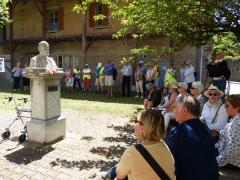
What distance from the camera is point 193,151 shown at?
2.79 m

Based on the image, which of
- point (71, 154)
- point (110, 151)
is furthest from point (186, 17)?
point (71, 154)

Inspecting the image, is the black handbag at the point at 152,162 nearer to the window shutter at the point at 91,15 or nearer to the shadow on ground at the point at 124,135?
the shadow on ground at the point at 124,135

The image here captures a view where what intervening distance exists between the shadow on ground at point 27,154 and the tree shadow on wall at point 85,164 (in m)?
0.47

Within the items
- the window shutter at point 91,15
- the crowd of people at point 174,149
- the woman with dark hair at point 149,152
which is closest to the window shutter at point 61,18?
the window shutter at point 91,15

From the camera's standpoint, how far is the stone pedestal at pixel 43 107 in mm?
6590

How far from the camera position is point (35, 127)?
6684mm

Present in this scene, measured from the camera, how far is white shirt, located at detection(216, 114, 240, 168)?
4.14 metres

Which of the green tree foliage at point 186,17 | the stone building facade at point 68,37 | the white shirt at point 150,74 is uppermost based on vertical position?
the stone building facade at point 68,37

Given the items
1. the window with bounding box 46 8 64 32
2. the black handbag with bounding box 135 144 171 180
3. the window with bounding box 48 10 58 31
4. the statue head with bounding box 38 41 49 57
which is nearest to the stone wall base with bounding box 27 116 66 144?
the statue head with bounding box 38 41 49 57

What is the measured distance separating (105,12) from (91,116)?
38.9 feet

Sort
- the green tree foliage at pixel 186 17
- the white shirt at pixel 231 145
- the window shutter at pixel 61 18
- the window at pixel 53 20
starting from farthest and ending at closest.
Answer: the window at pixel 53 20 < the window shutter at pixel 61 18 < the green tree foliage at pixel 186 17 < the white shirt at pixel 231 145

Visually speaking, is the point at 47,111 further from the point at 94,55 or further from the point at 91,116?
the point at 94,55

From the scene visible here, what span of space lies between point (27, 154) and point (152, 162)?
4158 millimetres

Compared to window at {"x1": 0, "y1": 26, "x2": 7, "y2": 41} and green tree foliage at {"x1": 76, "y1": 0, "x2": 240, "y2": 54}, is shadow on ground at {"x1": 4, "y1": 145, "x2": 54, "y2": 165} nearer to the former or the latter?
green tree foliage at {"x1": 76, "y1": 0, "x2": 240, "y2": 54}
